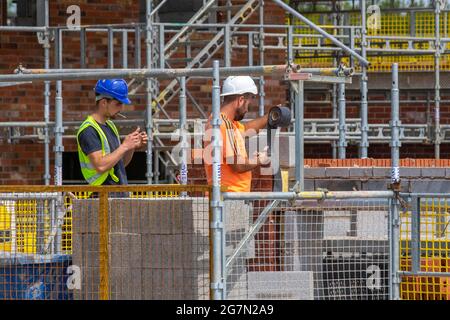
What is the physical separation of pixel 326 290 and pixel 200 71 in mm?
1731

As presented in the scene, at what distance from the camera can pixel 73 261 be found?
912cm

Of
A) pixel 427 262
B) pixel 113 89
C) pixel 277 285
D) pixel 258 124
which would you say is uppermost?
pixel 113 89

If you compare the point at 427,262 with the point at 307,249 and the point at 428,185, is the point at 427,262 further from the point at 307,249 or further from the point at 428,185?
the point at 428,185

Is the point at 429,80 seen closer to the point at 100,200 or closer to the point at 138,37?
the point at 138,37

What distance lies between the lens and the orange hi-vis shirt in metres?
9.60

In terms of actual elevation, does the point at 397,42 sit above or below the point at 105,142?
above

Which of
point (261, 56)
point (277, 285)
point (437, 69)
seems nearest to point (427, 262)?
point (277, 285)

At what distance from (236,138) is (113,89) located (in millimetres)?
1034

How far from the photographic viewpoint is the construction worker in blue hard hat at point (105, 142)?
388 inches

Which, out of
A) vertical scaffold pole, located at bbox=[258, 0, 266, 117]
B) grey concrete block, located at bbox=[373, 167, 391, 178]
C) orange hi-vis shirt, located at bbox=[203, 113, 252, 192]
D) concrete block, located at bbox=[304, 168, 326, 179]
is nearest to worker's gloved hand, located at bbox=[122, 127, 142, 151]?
orange hi-vis shirt, located at bbox=[203, 113, 252, 192]

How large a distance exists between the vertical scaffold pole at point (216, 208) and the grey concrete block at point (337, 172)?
10.6 ft

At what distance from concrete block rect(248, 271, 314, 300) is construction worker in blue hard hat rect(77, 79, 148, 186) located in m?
1.37

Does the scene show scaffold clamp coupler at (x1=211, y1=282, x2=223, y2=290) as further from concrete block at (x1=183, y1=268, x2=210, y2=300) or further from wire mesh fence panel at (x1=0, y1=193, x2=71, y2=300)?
wire mesh fence panel at (x1=0, y1=193, x2=71, y2=300)

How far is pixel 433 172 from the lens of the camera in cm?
1208
